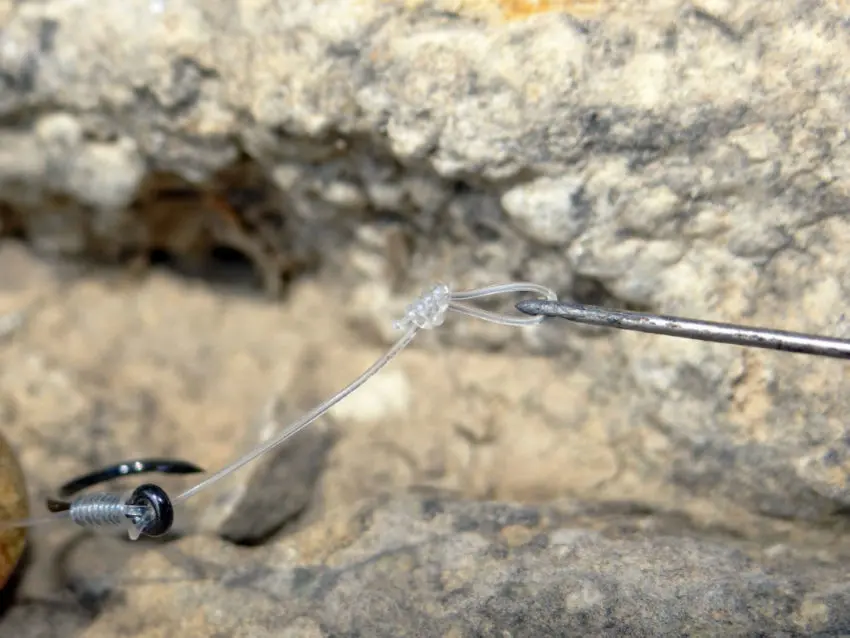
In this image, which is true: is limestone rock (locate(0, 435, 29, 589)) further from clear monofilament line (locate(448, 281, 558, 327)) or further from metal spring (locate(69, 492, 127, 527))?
clear monofilament line (locate(448, 281, 558, 327))

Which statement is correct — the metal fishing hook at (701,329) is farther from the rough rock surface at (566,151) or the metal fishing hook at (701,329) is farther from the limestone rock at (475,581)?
the limestone rock at (475,581)

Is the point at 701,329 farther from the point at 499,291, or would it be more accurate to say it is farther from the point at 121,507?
the point at 121,507

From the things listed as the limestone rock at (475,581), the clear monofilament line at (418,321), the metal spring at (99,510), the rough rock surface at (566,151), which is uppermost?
the rough rock surface at (566,151)

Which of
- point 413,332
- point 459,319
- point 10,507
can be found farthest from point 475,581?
point 10,507

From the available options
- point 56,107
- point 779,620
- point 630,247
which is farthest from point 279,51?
point 779,620

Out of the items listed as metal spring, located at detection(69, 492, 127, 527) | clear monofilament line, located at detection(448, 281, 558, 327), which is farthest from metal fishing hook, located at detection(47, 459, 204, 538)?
clear monofilament line, located at detection(448, 281, 558, 327)

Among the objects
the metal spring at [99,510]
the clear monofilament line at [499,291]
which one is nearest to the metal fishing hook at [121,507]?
the metal spring at [99,510]
